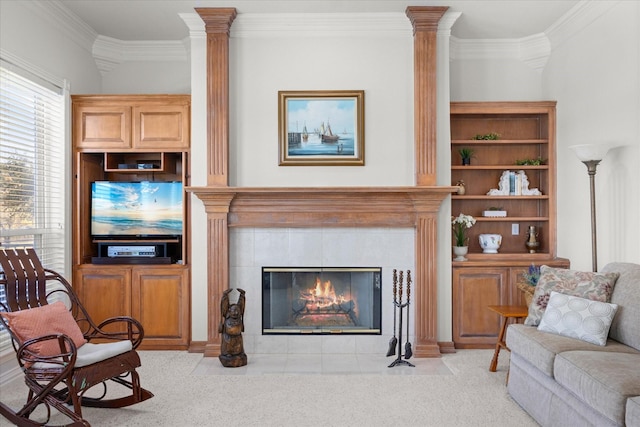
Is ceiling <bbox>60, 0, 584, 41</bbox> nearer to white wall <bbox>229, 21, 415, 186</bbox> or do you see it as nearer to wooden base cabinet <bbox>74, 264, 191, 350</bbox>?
white wall <bbox>229, 21, 415, 186</bbox>

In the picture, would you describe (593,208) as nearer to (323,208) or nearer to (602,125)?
(602,125)

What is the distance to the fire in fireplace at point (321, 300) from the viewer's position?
4590mm

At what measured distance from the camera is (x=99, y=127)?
184 inches

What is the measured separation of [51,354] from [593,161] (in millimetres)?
4066

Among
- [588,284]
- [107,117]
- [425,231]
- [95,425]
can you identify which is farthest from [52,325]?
[588,284]

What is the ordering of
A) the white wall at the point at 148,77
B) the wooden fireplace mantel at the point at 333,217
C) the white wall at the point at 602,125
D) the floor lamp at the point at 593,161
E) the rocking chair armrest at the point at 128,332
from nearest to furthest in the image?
1. the rocking chair armrest at the point at 128,332
2. the white wall at the point at 602,125
3. the floor lamp at the point at 593,161
4. the wooden fireplace mantel at the point at 333,217
5. the white wall at the point at 148,77

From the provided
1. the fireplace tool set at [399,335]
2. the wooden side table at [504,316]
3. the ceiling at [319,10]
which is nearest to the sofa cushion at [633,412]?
the wooden side table at [504,316]

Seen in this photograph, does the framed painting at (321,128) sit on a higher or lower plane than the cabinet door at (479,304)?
higher

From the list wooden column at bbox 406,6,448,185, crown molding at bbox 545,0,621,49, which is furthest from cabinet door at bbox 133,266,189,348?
crown molding at bbox 545,0,621,49

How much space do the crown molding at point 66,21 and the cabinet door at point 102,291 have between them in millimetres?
2185

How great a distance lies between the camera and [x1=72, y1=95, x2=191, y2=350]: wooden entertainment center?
4.61 meters

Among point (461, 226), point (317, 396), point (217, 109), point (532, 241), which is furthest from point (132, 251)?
point (532, 241)

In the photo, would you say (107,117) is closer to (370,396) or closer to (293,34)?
(293,34)

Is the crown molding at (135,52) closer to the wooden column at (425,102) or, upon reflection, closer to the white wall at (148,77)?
the white wall at (148,77)
